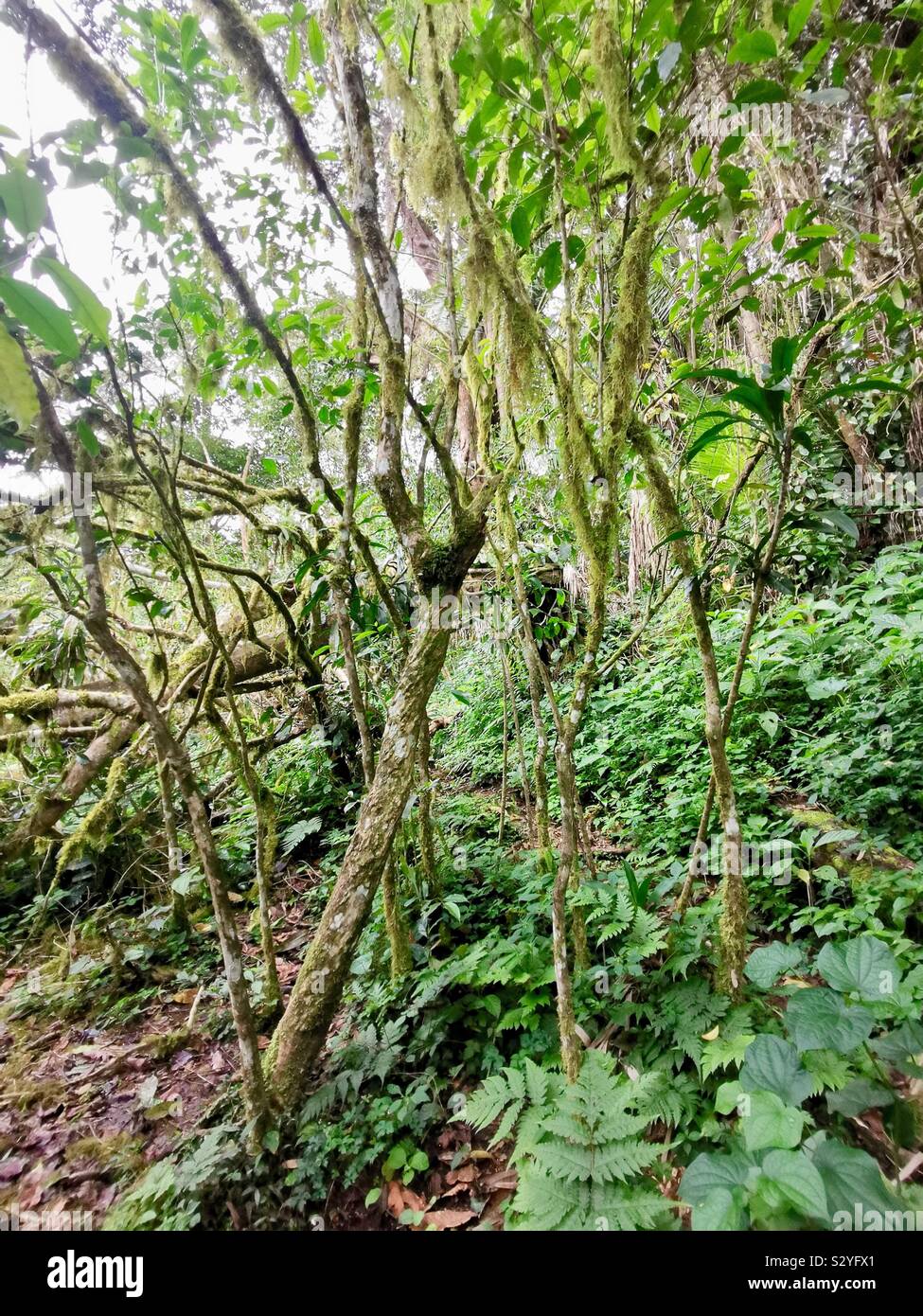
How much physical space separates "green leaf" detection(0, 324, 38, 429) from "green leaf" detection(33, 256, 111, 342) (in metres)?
0.12

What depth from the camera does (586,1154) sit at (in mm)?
1357

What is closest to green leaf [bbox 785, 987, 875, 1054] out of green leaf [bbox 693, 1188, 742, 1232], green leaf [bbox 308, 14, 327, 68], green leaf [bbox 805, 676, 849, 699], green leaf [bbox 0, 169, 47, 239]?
green leaf [bbox 693, 1188, 742, 1232]

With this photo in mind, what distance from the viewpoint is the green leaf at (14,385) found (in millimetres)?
875

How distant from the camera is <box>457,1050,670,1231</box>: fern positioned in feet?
4.19

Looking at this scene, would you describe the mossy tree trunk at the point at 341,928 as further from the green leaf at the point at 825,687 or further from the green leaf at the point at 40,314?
the green leaf at the point at 825,687

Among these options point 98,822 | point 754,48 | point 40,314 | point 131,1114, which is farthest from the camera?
point 98,822

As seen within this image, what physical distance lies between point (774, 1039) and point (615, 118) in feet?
7.62

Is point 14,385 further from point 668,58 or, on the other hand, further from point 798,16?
point 798,16

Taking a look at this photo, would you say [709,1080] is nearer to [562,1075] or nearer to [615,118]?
[562,1075]

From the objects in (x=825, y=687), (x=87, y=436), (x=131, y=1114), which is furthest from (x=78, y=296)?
(x=825, y=687)

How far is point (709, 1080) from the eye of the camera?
1608 millimetres

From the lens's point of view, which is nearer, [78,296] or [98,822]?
[78,296]

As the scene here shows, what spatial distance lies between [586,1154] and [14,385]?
1.96 meters

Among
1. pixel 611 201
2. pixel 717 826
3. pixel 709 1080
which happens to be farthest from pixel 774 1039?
pixel 611 201
